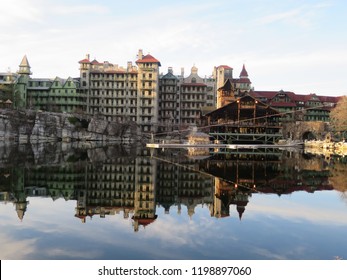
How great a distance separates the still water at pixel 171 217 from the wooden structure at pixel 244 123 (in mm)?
51112

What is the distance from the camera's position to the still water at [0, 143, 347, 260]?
9.28 metres

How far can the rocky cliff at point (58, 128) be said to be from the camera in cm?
7456

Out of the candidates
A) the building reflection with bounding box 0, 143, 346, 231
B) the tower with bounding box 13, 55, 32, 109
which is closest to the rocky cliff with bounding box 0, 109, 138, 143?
the tower with bounding box 13, 55, 32, 109

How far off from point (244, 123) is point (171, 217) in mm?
63110

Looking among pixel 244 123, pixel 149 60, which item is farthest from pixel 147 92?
pixel 244 123

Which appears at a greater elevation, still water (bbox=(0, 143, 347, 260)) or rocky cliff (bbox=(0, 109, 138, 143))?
rocky cliff (bbox=(0, 109, 138, 143))

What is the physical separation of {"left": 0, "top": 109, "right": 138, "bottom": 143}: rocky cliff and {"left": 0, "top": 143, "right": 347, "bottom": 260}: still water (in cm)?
5646

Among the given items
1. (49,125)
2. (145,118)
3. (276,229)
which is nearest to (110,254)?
(276,229)

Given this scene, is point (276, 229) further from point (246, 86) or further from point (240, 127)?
point (246, 86)

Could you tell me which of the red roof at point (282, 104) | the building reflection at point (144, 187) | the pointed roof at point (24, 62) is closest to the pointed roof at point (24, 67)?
the pointed roof at point (24, 62)

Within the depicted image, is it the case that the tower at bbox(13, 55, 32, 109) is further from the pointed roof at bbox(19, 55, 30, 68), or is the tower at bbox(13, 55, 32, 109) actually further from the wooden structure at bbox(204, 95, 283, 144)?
the wooden structure at bbox(204, 95, 283, 144)

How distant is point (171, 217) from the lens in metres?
13.2

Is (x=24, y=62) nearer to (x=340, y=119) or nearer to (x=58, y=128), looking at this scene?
(x=58, y=128)

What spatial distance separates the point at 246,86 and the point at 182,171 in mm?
83678
